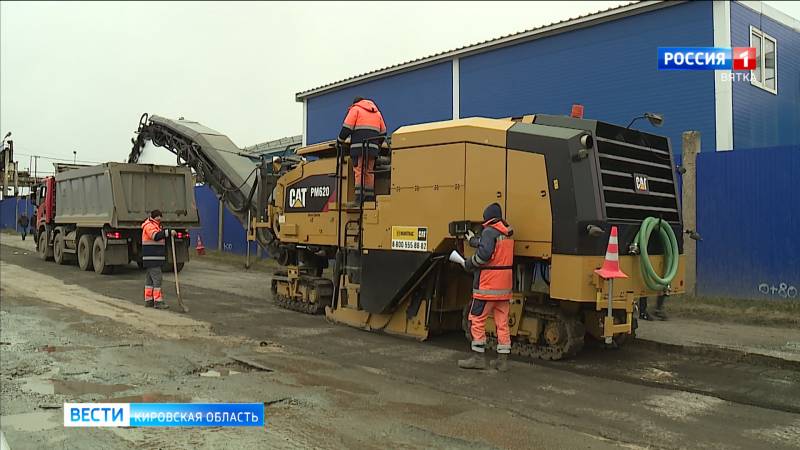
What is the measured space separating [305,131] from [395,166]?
15986 mm

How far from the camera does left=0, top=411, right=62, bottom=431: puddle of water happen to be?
4641 millimetres

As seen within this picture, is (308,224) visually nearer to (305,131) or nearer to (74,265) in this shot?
Result: (74,265)

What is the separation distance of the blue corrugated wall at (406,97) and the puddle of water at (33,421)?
562 inches

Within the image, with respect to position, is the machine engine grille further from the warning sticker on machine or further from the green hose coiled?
the warning sticker on machine

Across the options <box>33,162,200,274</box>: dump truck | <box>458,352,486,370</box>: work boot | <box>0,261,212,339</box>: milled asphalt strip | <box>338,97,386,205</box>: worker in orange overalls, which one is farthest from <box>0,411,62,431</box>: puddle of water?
<box>33,162,200,274</box>: dump truck

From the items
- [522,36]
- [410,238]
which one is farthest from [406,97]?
[410,238]

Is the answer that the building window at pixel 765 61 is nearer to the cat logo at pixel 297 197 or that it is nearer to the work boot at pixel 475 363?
the cat logo at pixel 297 197

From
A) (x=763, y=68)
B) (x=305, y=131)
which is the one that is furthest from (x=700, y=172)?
(x=305, y=131)

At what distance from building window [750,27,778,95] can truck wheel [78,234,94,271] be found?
1633cm

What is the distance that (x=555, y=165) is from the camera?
21.1 feet

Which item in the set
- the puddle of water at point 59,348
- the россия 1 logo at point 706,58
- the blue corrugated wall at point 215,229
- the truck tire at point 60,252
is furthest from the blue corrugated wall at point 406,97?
the puddle of water at point 59,348

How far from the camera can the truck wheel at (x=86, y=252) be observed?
645 inches

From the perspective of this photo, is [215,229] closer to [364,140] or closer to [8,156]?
[8,156]

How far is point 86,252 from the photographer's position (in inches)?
647
